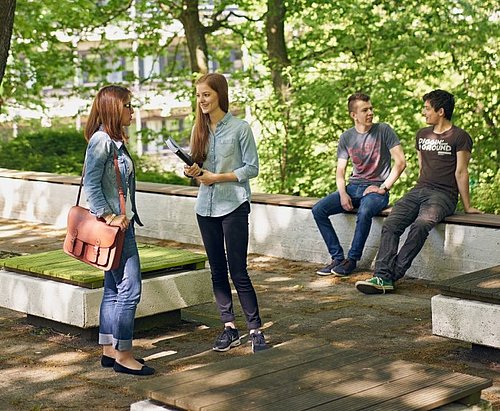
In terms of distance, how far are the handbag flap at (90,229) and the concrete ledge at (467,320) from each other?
88.2 inches

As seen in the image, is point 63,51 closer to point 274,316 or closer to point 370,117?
point 370,117

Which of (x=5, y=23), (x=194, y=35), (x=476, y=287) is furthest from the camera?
(x=194, y=35)

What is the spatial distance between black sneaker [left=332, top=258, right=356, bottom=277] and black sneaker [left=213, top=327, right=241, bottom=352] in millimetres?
2809

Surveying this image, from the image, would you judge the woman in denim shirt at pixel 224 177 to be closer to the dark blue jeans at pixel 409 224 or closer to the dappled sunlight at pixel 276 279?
the dark blue jeans at pixel 409 224

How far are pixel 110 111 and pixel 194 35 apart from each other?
46.8ft

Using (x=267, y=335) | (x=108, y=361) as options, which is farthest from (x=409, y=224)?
(x=108, y=361)

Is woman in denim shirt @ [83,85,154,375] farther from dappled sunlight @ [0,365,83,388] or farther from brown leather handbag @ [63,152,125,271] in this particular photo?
dappled sunlight @ [0,365,83,388]

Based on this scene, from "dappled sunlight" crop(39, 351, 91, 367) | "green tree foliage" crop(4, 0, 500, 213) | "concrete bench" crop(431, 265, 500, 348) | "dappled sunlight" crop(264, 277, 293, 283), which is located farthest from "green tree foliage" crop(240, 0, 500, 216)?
"dappled sunlight" crop(39, 351, 91, 367)

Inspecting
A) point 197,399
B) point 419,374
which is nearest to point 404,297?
point 419,374

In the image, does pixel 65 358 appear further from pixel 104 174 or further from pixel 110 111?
pixel 110 111

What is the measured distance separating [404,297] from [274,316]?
1.27 metres

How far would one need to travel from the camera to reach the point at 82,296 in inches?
323

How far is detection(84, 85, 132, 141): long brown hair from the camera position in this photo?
7.12m

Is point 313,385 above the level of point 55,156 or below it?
below
